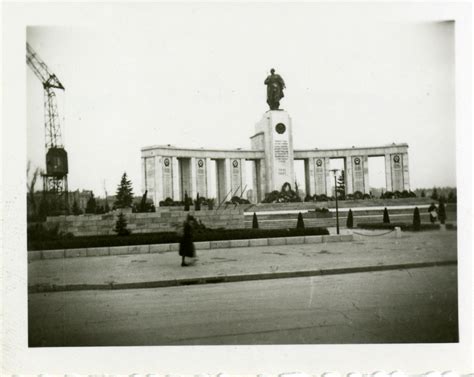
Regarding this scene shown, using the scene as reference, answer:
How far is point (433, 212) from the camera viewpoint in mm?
6219

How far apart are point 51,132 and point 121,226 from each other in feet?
5.10

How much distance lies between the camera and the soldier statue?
21.1 ft

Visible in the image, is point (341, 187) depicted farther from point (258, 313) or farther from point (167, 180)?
point (258, 313)

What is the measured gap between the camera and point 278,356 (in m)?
5.55

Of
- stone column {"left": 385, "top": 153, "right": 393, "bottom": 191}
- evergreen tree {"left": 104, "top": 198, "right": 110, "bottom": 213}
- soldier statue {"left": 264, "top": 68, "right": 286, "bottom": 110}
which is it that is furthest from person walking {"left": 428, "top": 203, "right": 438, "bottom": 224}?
evergreen tree {"left": 104, "top": 198, "right": 110, "bottom": 213}

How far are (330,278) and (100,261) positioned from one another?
291cm

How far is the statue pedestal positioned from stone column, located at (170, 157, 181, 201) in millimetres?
1223

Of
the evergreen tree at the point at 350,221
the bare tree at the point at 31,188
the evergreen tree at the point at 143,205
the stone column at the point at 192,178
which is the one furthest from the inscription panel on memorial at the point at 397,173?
the bare tree at the point at 31,188

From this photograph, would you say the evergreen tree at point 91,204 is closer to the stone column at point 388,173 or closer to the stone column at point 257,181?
the stone column at point 257,181

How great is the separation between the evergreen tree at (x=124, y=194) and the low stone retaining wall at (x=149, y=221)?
14cm

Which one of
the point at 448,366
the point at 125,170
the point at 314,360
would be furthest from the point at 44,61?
the point at 448,366

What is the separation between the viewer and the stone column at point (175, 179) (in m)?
7.70

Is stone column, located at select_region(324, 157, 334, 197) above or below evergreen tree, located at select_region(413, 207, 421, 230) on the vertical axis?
above

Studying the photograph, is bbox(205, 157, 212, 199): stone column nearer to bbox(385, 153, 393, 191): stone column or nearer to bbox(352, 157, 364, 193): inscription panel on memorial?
bbox(352, 157, 364, 193): inscription panel on memorial
